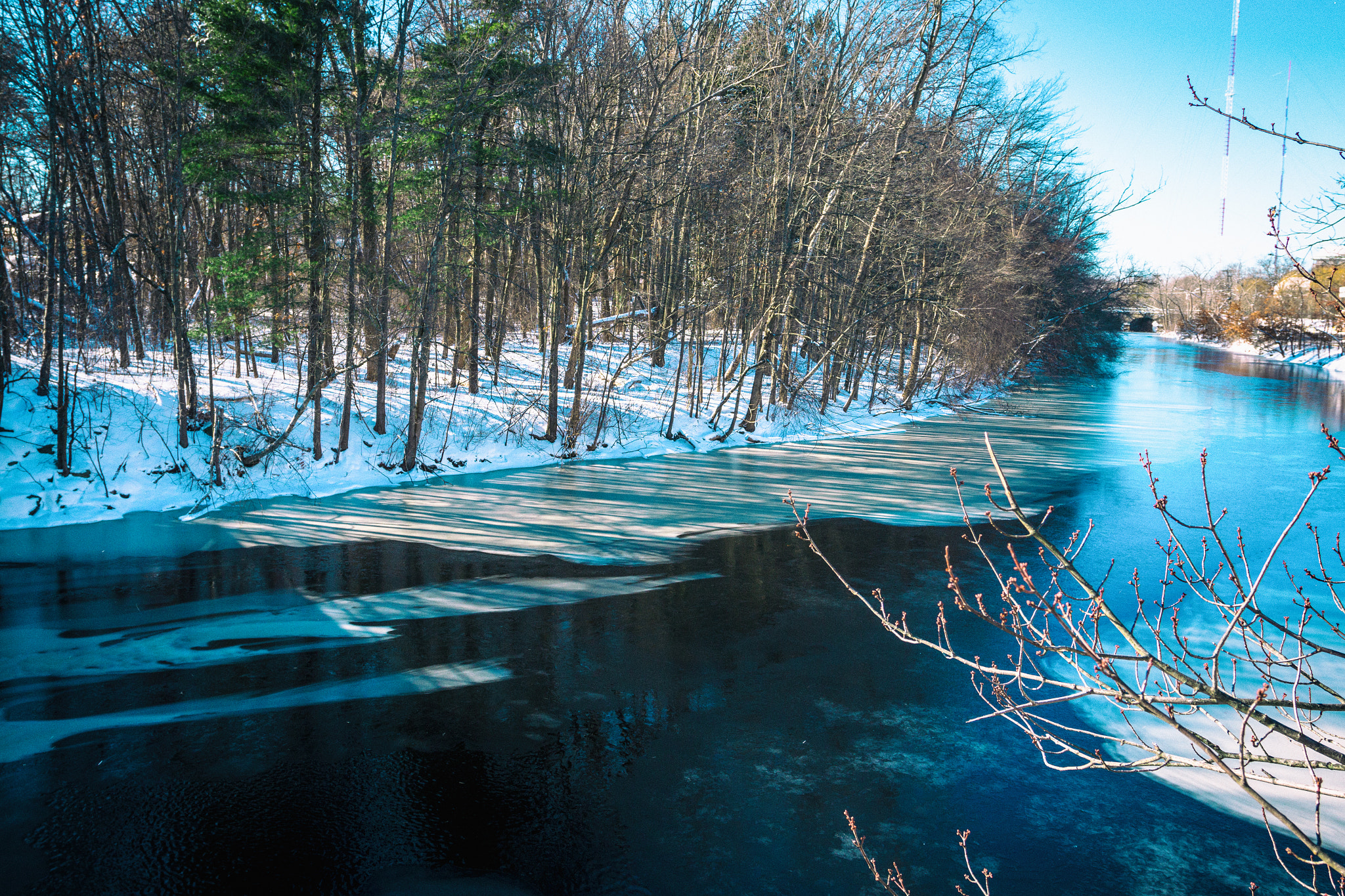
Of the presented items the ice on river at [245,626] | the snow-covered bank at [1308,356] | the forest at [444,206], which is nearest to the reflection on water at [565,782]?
the ice on river at [245,626]

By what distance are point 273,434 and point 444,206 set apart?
514 centimetres

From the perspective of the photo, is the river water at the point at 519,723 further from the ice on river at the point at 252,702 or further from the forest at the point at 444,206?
the forest at the point at 444,206

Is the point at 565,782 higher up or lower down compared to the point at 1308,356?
lower down

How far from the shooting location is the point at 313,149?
13727mm

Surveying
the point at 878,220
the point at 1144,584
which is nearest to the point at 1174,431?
the point at 878,220

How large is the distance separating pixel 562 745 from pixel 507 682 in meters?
1.20

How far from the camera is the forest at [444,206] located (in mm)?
13289

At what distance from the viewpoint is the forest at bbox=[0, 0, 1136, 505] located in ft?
43.6

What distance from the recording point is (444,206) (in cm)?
1450

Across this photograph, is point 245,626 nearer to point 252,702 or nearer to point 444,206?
point 252,702

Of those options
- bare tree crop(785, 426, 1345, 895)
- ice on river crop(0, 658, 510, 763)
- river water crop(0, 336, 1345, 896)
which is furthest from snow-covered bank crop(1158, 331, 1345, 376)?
ice on river crop(0, 658, 510, 763)

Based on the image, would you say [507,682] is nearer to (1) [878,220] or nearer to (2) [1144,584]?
(2) [1144,584]

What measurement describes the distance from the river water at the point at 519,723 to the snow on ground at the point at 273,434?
111cm

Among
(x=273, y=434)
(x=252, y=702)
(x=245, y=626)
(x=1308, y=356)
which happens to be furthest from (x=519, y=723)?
(x=1308, y=356)
